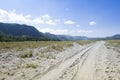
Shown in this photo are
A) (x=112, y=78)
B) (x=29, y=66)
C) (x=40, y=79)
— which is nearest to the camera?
(x=40, y=79)

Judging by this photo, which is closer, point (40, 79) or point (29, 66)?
point (40, 79)

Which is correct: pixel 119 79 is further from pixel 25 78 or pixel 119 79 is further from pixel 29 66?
pixel 29 66

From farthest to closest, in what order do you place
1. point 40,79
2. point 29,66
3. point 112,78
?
1. point 29,66
2. point 112,78
3. point 40,79

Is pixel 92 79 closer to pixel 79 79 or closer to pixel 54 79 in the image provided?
pixel 79 79

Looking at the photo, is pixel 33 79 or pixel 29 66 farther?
pixel 29 66

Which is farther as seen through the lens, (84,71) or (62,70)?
(62,70)

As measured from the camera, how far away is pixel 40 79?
916 centimetres

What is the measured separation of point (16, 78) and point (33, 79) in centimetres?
103

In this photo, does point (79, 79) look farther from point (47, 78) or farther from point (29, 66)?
point (29, 66)

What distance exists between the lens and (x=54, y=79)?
928 cm

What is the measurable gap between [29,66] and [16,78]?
369 centimetres

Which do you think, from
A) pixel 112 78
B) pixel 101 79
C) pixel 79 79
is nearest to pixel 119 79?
pixel 112 78

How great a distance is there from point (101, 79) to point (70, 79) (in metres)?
1.78

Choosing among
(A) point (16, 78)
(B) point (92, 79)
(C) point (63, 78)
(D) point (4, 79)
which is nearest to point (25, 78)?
(A) point (16, 78)
